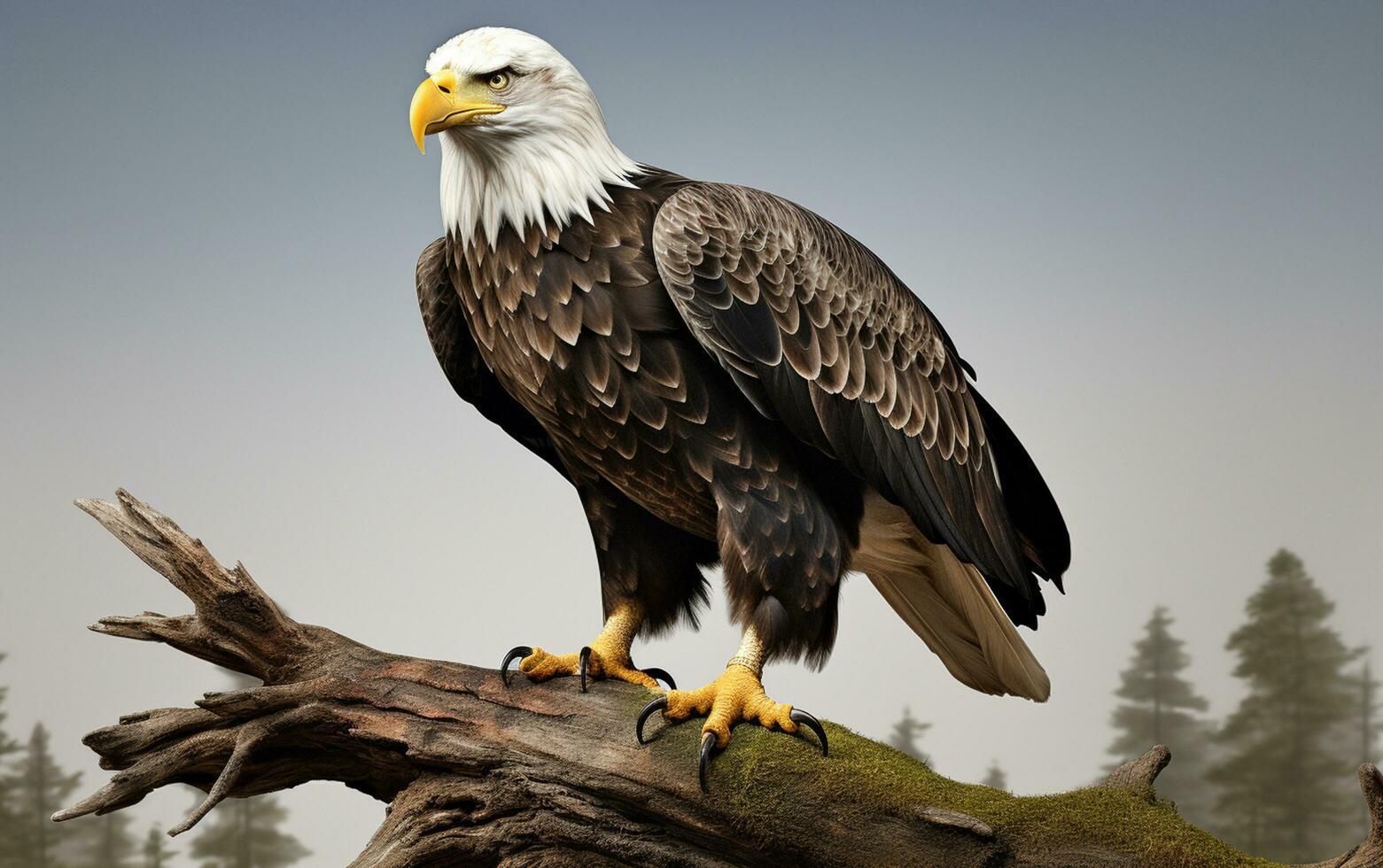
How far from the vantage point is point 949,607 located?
3.94 metres

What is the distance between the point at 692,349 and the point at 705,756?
1.02m

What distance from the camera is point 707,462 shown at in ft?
10.3

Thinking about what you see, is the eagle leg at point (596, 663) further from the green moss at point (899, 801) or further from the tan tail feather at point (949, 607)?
the tan tail feather at point (949, 607)

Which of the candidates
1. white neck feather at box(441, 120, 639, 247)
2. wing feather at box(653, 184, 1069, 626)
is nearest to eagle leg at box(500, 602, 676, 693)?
wing feather at box(653, 184, 1069, 626)

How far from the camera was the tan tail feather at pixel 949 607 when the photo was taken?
3699mm

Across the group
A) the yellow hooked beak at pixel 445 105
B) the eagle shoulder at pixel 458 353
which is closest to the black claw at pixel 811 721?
the eagle shoulder at pixel 458 353

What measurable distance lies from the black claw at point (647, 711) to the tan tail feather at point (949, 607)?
0.80m

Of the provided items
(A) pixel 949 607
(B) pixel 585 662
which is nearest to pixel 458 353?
(B) pixel 585 662

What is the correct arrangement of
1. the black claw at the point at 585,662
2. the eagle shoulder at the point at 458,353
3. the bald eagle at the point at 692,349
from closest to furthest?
the bald eagle at the point at 692,349
the black claw at the point at 585,662
the eagle shoulder at the point at 458,353

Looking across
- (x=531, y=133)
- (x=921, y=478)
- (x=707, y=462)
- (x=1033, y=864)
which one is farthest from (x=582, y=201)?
(x=1033, y=864)

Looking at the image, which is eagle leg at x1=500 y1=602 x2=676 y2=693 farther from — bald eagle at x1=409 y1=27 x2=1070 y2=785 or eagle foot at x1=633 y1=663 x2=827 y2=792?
eagle foot at x1=633 y1=663 x2=827 y2=792

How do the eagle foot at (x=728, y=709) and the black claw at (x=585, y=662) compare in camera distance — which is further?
the black claw at (x=585, y=662)

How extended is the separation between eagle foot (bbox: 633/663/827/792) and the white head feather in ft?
4.11

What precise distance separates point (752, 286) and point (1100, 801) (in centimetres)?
160
